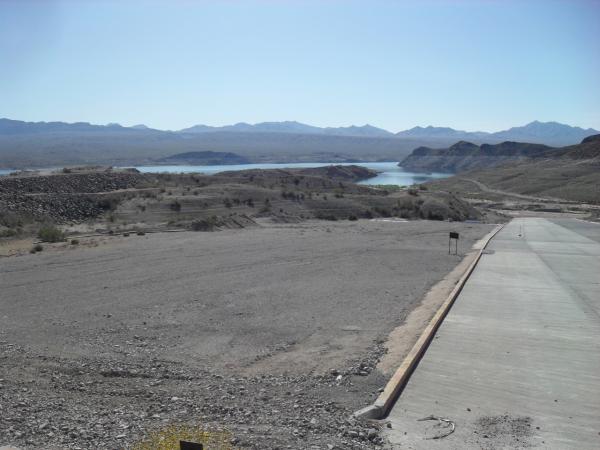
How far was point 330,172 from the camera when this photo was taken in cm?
12775

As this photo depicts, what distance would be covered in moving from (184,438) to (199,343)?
196 inches

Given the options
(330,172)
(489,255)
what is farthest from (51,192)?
(330,172)

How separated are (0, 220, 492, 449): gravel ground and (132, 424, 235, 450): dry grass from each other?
197mm

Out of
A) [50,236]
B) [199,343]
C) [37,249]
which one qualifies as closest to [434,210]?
[50,236]

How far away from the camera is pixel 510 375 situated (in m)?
8.96

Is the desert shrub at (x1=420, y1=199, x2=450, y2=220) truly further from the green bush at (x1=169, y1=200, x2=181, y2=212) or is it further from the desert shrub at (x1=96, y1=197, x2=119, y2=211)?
the desert shrub at (x1=96, y1=197, x2=119, y2=211)

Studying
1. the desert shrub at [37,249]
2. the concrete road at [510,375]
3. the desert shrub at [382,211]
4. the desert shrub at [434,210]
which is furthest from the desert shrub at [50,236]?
the desert shrub at [434,210]

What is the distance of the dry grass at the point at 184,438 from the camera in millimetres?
6637

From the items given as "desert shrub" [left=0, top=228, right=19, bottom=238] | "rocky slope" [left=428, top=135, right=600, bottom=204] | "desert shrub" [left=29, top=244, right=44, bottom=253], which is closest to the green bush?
"desert shrub" [left=0, top=228, right=19, bottom=238]

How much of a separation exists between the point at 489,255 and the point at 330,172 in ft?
337

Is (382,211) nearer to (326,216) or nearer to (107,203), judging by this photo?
(326,216)

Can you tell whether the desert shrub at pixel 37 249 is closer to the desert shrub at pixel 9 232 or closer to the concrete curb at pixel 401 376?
the desert shrub at pixel 9 232

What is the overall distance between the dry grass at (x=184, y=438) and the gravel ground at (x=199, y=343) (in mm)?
197

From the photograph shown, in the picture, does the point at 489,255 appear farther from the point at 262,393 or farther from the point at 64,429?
the point at 64,429
